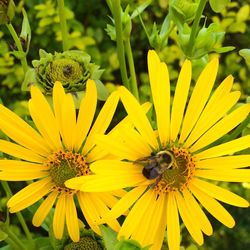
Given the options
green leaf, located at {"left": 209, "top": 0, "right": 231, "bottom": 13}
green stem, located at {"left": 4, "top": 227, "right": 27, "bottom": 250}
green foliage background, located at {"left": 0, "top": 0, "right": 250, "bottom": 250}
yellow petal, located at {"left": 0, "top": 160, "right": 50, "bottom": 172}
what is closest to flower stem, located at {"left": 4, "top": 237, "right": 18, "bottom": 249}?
green stem, located at {"left": 4, "top": 227, "right": 27, "bottom": 250}

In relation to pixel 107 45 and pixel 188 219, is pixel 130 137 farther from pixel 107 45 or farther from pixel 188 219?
pixel 107 45

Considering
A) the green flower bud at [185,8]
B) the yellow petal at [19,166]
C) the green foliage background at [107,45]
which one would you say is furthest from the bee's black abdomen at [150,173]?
the green foliage background at [107,45]

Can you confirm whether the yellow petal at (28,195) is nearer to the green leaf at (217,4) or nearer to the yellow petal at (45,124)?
the yellow petal at (45,124)

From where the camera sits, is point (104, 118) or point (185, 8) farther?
point (185, 8)

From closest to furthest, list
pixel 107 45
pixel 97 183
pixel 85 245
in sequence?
pixel 97 183 → pixel 85 245 → pixel 107 45

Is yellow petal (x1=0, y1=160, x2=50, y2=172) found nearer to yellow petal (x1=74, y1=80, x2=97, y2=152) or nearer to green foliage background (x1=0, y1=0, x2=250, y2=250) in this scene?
yellow petal (x1=74, y1=80, x2=97, y2=152)

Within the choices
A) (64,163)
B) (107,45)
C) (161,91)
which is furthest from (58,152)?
(107,45)
